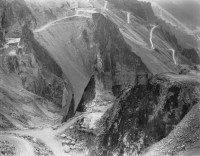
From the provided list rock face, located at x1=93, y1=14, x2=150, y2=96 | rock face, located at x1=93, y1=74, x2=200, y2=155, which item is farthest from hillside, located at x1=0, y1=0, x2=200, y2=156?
rock face, located at x1=93, y1=14, x2=150, y2=96

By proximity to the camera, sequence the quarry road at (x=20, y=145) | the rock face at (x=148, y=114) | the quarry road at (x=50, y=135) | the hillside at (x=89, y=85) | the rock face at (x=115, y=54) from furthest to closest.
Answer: the rock face at (x=115, y=54) → the quarry road at (x=50, y=135) → the quarry road at (x=20, y=145) → the hillside at (x=89, y=85) → the rock face at (x=148, y=114)

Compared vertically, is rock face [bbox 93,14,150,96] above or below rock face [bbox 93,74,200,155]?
above

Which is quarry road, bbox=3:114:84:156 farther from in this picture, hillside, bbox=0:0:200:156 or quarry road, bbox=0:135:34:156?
hillside, bbox=0:0:200:156

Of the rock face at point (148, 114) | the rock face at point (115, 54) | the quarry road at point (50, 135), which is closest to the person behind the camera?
the rock face at point (148, 114)

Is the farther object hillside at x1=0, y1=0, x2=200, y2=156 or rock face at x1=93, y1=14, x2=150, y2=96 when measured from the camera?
rock face at x1=93, y1=14, x2=150, y2=96

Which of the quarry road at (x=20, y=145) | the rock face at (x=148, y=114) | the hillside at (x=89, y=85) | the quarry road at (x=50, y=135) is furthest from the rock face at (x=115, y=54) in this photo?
the rock face at (x=148, y=114)

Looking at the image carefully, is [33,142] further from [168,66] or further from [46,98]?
[168,66]

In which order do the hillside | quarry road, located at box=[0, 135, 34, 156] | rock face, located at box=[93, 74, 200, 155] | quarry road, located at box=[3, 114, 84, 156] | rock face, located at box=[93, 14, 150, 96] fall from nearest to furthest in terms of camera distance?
1. rock face, located at box=[93, 74, 200, 155]
2. the hillside
3. quarry road, located at box=[0, 135, 34, 156]
4. quarry road, located at box=[3, 114, 84, 156]
5. rock face, located at box=[93, 14, 150, 96]

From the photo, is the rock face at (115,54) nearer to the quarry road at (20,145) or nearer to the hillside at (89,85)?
the hillside at (89,85)
